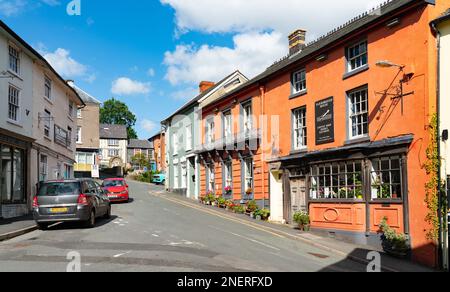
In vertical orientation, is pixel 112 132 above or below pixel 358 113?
above

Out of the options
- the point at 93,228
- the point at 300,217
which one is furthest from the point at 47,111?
the point at 300,217

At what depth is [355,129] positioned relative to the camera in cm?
1537

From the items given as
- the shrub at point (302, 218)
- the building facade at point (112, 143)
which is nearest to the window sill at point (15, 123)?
the shrub at point (302, 218)

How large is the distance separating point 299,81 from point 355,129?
442cm

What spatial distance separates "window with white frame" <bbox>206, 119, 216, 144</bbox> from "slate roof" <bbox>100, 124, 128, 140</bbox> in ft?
161

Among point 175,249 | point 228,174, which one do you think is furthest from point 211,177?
point 175,249

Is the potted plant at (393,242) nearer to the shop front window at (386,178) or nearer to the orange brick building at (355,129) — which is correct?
the orange brick building at (355,129)

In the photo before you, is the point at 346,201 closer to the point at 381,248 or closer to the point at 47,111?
the point at 381,248

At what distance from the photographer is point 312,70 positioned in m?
17.7

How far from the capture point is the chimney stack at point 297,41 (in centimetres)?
2273

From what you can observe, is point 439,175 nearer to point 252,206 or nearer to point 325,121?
point 325,121

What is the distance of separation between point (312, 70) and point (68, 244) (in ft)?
36.6

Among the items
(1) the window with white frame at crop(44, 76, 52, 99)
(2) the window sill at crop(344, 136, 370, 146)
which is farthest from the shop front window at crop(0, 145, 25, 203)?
(2) the window sill at crop(344, 136, 370, 146)

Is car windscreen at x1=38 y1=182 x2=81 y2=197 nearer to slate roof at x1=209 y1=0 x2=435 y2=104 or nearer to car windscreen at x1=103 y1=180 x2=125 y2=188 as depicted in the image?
slate roof at x1=209 y1=0 x2=435 y2=104
